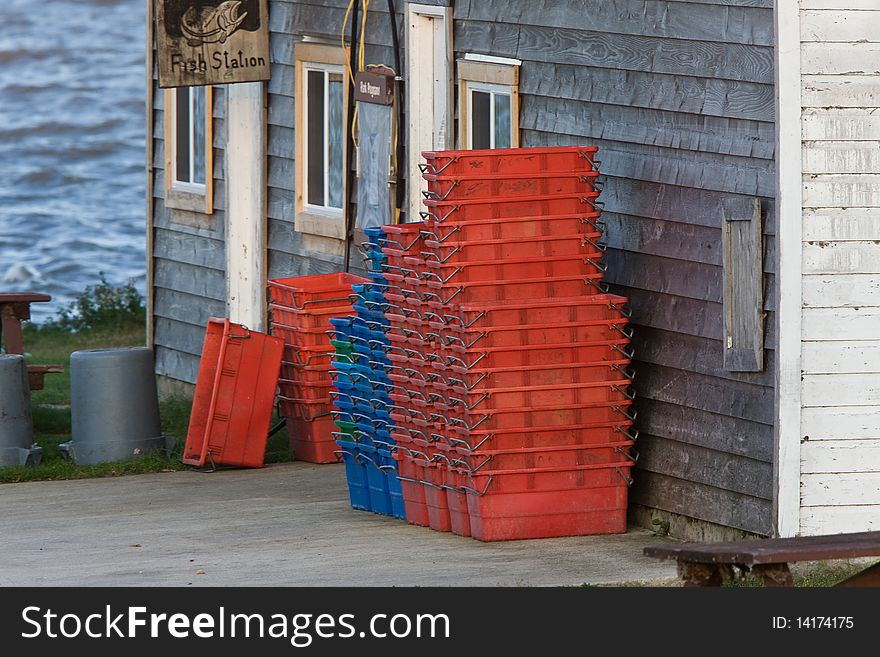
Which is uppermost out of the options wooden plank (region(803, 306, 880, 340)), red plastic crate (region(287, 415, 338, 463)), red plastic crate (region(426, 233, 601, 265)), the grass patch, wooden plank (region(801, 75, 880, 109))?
wooden plank (region(801, 75, 880, 109))

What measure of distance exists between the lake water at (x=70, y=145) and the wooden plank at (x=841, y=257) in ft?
65.3

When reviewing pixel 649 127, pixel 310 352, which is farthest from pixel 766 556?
pixel 310 352

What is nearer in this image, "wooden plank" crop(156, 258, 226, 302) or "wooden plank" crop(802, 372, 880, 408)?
"wooden plank" crop(802, 372, 880, 408)

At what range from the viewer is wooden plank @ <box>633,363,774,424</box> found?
345 inches

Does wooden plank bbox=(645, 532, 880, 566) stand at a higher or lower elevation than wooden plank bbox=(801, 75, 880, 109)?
lower

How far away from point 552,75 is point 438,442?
2.32 m

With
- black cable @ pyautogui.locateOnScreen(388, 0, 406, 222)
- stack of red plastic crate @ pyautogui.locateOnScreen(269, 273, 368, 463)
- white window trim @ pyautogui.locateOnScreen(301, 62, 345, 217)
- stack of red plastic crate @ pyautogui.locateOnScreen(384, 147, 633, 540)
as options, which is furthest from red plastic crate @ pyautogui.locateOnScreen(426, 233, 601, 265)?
white window trim @ pyautogui.locateOnScreen(301, 62, 345, 217)

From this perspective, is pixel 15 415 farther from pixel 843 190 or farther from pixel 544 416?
pixel 843 190

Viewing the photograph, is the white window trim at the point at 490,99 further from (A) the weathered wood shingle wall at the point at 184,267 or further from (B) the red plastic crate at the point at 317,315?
(A) the weathered wood shingle wall at the point at 184,267

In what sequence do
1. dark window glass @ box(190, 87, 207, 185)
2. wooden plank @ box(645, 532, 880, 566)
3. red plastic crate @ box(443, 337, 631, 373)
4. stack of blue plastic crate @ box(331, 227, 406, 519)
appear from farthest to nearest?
dark window glass @ box(190, 87, 207, 185) < stack of blue plastic crate @ box(331, 227, 406, 519) < red plastic crate @ box(443, 337, 631, 373) < wooden plank @ box(645, 532, 880, 566)

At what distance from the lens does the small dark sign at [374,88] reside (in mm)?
12648

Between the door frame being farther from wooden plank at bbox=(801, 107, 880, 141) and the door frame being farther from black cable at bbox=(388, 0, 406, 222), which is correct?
wooden plank at bbox=(801, 107, 880, 141)

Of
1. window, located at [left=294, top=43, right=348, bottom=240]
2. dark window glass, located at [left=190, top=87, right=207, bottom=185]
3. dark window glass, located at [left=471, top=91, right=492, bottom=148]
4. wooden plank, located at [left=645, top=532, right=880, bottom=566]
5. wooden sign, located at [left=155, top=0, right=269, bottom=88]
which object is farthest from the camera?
dark window glass, located at [left=190, top=87, right=207, bottom=185]
